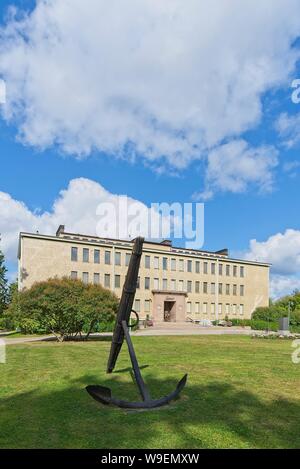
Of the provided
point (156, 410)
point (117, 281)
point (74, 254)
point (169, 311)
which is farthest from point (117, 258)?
point (156, 410)

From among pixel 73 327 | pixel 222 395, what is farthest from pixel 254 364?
pixel 73 327

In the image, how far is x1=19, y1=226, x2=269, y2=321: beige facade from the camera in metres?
53.8

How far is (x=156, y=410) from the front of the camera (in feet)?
24.2

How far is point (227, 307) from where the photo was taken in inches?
2778

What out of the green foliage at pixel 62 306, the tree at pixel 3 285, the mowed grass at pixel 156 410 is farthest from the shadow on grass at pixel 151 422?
the tree at pixel 3 285

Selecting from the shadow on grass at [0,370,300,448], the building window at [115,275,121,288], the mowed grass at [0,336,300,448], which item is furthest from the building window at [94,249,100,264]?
the shadow on grass at [0,370,300,448]

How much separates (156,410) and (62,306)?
1922 centimetres

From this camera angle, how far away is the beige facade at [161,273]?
Result: 53812mm

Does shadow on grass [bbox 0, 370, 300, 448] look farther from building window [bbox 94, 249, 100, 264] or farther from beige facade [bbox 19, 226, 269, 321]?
building window [bbox 94, 249, 100, 264]

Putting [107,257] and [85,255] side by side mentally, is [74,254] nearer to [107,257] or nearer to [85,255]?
[85,255]

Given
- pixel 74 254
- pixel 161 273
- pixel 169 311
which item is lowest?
pixel 169 311

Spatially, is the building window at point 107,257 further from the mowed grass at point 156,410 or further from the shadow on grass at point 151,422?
the shadow on grass at point 151,422
